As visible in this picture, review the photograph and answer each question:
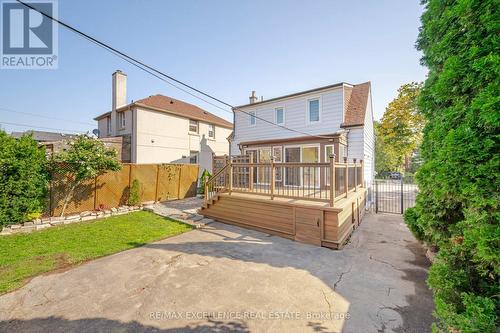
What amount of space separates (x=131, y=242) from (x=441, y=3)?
8129 millimetres

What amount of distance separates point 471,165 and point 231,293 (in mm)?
3565

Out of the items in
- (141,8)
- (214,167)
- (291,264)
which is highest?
(141,8)

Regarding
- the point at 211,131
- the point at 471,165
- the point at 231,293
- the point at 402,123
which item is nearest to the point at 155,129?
the point at 211,131

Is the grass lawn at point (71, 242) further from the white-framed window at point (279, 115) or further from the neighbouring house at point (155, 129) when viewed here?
the white-framed window at point (279, 115)

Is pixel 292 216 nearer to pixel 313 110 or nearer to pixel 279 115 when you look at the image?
pixel 313 110

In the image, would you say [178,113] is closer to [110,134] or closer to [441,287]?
[110,134]

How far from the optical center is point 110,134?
55.8 feet

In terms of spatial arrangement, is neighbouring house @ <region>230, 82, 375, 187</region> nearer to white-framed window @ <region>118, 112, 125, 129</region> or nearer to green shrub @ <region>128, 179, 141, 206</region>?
green shrub @ <region>128, 179, 141, 206</region>

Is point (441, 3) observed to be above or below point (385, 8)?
below

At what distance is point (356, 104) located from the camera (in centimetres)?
1060

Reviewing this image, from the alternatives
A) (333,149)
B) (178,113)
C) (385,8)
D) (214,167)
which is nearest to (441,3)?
(385,8)

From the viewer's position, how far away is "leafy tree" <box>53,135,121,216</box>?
7.73 metres

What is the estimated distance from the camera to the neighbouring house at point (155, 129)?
1448cm

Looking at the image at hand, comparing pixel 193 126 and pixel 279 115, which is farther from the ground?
pixel 193 126
